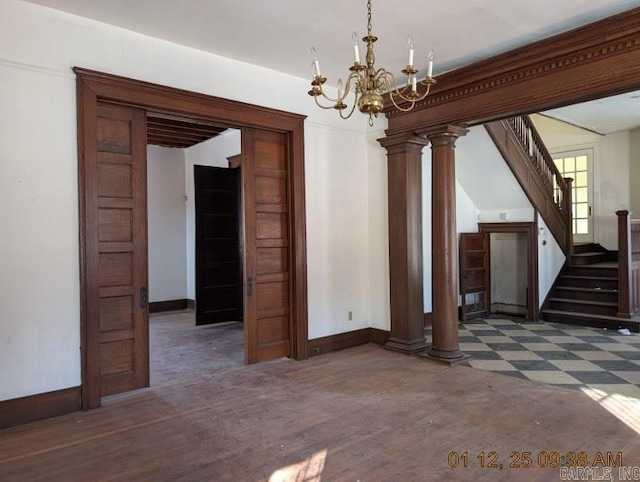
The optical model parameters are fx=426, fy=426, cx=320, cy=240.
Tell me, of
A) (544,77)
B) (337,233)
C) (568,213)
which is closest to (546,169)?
(568,213)

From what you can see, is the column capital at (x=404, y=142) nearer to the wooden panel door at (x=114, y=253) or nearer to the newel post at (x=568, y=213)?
the wooden panel door at (x=114, y=253)

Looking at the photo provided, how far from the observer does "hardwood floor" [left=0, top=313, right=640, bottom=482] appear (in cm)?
260

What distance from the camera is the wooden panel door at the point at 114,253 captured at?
3521 millimetres

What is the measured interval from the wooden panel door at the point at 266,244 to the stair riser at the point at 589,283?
5060 mm

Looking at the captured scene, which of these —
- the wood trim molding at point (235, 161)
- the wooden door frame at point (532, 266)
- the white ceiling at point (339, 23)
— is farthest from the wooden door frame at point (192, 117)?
the wooden door frame at point (532, 266)

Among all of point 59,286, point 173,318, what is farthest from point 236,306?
point 59,286

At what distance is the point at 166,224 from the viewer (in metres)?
8.28

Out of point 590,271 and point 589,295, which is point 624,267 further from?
point 590,271

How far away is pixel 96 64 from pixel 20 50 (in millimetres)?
522

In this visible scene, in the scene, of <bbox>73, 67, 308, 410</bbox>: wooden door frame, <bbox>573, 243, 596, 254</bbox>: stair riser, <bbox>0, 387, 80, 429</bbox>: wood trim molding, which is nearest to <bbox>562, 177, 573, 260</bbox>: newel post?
<bbox>573, 243, 596, 254</bbox>: stair riser

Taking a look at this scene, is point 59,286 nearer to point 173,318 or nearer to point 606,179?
point 173,318

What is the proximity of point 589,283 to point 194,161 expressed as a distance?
24.2 feet

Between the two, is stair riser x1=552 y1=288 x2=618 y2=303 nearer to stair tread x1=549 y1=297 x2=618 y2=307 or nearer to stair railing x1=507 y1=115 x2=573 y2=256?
stair tread x1=549 y1=297 x2=618 y2=307

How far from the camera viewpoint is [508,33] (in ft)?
12.3
